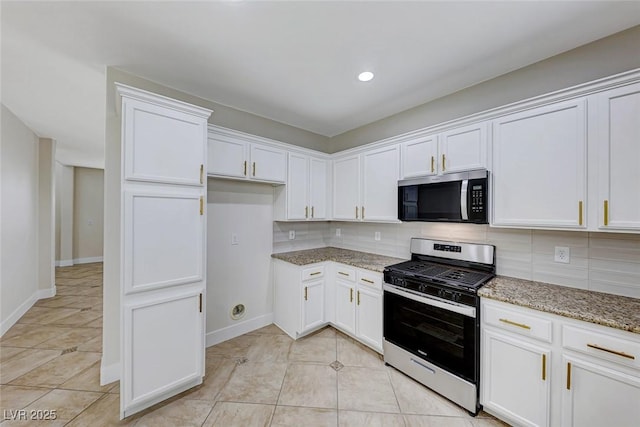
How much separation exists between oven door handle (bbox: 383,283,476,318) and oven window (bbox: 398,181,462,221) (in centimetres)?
71

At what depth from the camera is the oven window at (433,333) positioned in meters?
1.76

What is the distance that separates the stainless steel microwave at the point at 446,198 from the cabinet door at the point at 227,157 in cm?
169

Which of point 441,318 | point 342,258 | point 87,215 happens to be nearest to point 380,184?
point 342,258

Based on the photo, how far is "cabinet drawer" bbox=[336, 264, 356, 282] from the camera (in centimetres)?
270

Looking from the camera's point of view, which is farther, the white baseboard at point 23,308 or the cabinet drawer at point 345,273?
the white baseboard at point 23,308

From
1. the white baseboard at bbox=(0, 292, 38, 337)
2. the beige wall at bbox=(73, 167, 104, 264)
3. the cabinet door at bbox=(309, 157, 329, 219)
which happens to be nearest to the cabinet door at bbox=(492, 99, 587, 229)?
the cabinet door at bbox=(309, 157, 329, 219)

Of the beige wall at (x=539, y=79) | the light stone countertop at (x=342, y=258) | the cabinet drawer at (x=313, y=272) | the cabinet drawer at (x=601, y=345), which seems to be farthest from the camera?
the cabinet drawer at (x=313, y=272)

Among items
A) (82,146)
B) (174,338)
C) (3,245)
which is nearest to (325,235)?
(174,338)

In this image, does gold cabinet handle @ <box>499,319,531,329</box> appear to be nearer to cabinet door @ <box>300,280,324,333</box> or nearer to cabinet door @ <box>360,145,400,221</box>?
cabinet door @ <box>360,145,400,221</box>

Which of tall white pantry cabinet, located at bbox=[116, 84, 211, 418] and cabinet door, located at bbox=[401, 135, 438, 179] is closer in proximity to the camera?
tall white pantry cabinet, located at bbox=[116, 84, 211, 418]

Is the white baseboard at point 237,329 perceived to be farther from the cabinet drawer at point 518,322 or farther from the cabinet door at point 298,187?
the cabinet drawer at point 518,322

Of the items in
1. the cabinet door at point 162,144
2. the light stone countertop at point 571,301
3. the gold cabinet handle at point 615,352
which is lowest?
the gold cabinet handle at point 615,352

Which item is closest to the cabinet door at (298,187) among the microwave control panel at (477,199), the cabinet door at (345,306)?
the cabinet door at (345,306)

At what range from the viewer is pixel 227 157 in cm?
250
